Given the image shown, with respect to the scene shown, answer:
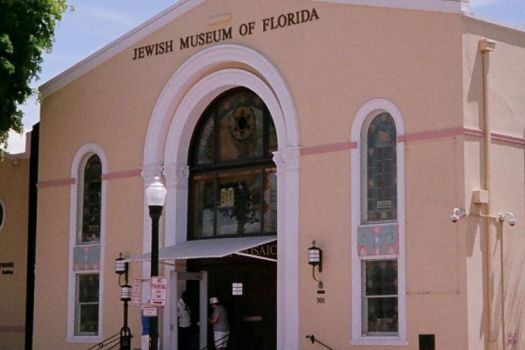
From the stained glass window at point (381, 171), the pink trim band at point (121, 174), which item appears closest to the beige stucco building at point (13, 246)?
the pink trim band at point (121, 174)

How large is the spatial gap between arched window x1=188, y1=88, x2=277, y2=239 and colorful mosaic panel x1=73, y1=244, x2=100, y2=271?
2.75 metres

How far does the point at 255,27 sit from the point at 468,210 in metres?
6.84

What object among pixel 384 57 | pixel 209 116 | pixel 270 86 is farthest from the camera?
pixel 209 116

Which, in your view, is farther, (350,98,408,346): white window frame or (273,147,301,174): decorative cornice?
(273,147,301,174): decorative cornice

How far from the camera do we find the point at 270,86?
2470 cm

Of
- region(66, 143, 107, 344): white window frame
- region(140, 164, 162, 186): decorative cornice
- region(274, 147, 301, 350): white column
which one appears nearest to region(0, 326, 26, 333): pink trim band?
region(66, 143, 107, 344): white window frame

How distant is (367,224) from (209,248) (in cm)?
383

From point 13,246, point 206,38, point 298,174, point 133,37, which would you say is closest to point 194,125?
point 206,38

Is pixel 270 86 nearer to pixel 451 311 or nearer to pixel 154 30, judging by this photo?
pixel 154 30

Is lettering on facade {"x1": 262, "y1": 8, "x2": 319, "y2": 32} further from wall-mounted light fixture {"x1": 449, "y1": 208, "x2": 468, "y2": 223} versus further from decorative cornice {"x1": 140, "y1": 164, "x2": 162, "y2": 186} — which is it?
wall-mounted light fixture {"x1": 449, "y1": 208, "x2": 468, "y2": 223}

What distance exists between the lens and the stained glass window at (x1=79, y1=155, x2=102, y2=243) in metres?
28.5

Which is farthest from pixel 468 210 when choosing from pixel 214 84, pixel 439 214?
pixel 214 84

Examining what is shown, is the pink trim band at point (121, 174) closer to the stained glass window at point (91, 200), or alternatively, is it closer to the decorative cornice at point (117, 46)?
the stained glass window at point (91, 200)

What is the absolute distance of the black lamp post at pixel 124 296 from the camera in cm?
2645
